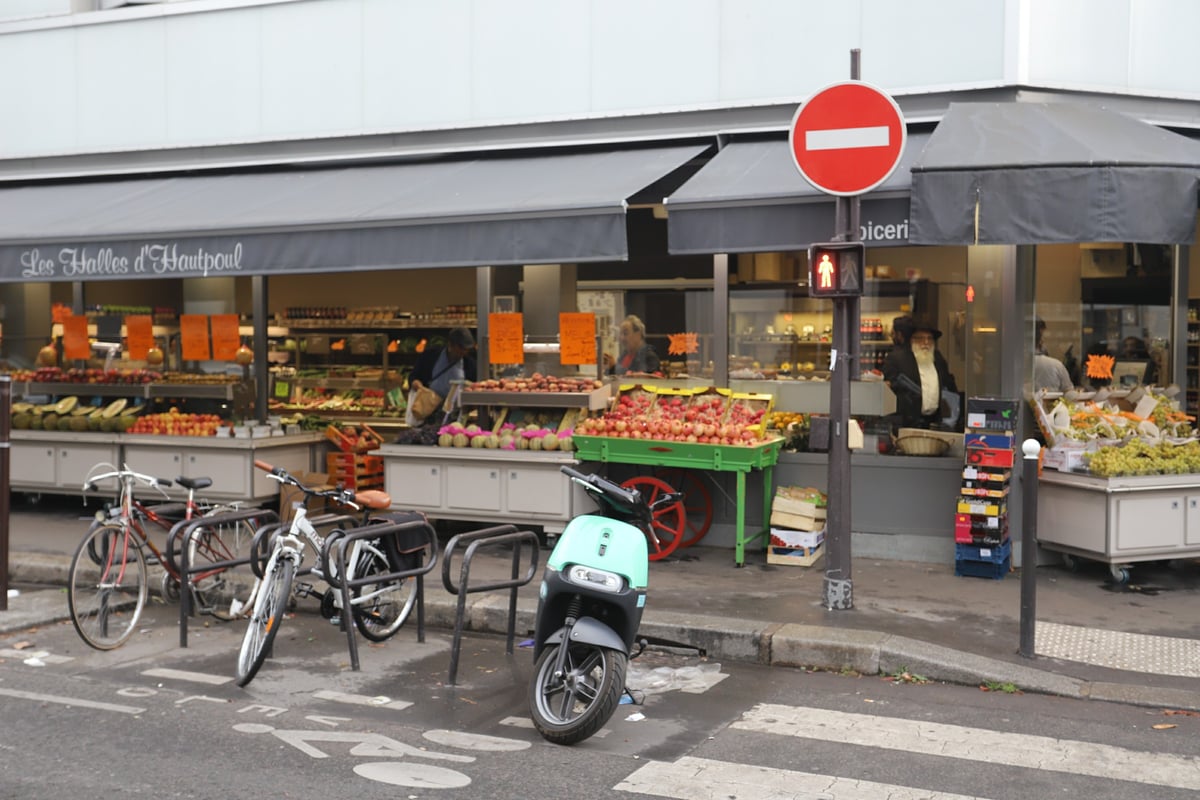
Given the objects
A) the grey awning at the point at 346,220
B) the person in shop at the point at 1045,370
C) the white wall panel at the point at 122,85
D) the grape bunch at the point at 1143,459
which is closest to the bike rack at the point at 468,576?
the grey awning at the point at 346,220

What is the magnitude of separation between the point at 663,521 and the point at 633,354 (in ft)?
6.14

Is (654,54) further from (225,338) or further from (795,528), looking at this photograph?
(225,338)

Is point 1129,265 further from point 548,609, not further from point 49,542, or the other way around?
point 49,542

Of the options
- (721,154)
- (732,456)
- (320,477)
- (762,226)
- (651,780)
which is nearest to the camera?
(651,780)

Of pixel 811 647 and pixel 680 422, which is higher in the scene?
pixel 680 422

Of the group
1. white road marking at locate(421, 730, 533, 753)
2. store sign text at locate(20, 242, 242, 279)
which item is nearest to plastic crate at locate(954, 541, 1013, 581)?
white road marking at locate(421, 730, 533, 753)

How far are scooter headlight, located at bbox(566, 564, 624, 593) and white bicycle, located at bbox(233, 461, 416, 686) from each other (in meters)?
1.69

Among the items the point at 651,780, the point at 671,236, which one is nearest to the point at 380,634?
the point at 651,780

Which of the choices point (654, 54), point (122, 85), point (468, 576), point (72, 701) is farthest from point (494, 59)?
point (72, 701)

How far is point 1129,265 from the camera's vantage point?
1032 centimetres

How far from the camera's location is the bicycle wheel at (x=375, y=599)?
764 centimetres

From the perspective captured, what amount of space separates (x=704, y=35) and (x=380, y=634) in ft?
20.3

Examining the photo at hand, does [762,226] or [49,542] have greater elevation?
[762,226]

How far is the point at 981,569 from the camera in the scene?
31.2 ft
